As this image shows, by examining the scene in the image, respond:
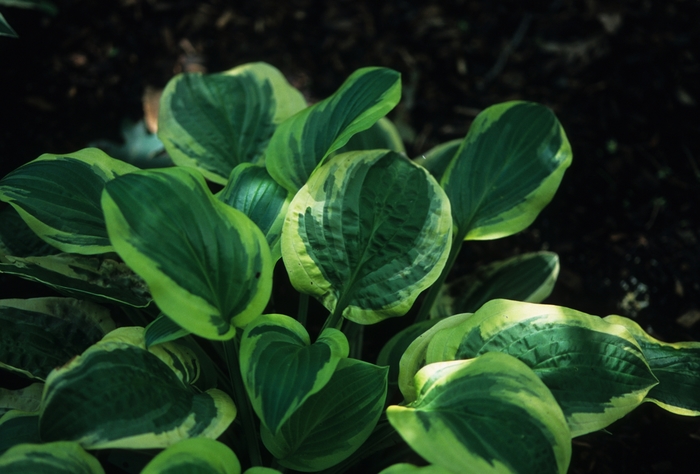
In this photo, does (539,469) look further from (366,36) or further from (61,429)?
(366,36)

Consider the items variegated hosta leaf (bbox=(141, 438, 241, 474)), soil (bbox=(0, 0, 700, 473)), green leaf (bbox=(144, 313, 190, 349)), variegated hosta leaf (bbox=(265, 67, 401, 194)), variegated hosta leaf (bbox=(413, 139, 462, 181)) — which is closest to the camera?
variegated hosta leaf (bbox=(141, 438, 241, 474))

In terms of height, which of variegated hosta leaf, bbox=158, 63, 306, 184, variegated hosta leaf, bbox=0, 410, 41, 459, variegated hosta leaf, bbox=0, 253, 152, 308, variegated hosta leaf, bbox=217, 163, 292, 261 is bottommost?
variegated hosta leaf, bbox=0, 410, 41, 459

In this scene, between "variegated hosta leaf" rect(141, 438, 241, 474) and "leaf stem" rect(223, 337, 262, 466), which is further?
"leaf stem" rect(223, 337, 262, 466)

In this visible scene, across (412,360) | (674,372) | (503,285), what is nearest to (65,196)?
(412,360)

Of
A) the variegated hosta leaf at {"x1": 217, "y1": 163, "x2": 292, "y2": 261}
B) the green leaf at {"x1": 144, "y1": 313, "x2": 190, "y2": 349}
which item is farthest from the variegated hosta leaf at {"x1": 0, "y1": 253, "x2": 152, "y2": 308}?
the variegated hosta leaf at {"x1": 217, "y1": 163, "x2": 292, "y2": 261}

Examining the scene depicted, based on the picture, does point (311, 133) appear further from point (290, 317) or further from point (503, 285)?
point (503, 285)

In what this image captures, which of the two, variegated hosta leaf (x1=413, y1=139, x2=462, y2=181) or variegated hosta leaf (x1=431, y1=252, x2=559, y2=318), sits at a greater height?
variegated hosta leaf (x1=413, y1=139, x2=462, y2=181)

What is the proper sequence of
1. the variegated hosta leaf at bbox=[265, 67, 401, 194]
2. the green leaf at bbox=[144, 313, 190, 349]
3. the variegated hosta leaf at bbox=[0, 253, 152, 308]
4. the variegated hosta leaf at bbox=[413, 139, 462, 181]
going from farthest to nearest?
1. the variegated hosta leaf at bbox=[413, 139, 462, 181]
2. the variegated hosta leaf at bbox=[265, 67, 401, 194]
3. the variegated hosta leaf at bbox=[0, 253, 152, 308]
4. the green leaf at bbox=[144, 313, 190, 349]

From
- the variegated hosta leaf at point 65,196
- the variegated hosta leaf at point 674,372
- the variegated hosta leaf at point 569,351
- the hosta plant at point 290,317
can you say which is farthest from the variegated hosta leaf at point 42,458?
the variegated hosta leaf at point 674,372

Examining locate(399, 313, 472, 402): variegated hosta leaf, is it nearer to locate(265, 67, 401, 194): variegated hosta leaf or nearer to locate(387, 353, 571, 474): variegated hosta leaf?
locate(387, 353, 571, 474): variegated hosta leaf

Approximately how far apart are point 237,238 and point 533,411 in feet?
1.59

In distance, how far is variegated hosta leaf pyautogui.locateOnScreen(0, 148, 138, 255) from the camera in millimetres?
904

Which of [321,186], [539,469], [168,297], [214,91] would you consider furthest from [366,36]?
[539,469]

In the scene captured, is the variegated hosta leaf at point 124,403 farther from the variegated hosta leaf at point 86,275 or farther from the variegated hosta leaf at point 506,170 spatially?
the variegated hosta leaf at point 506,170
